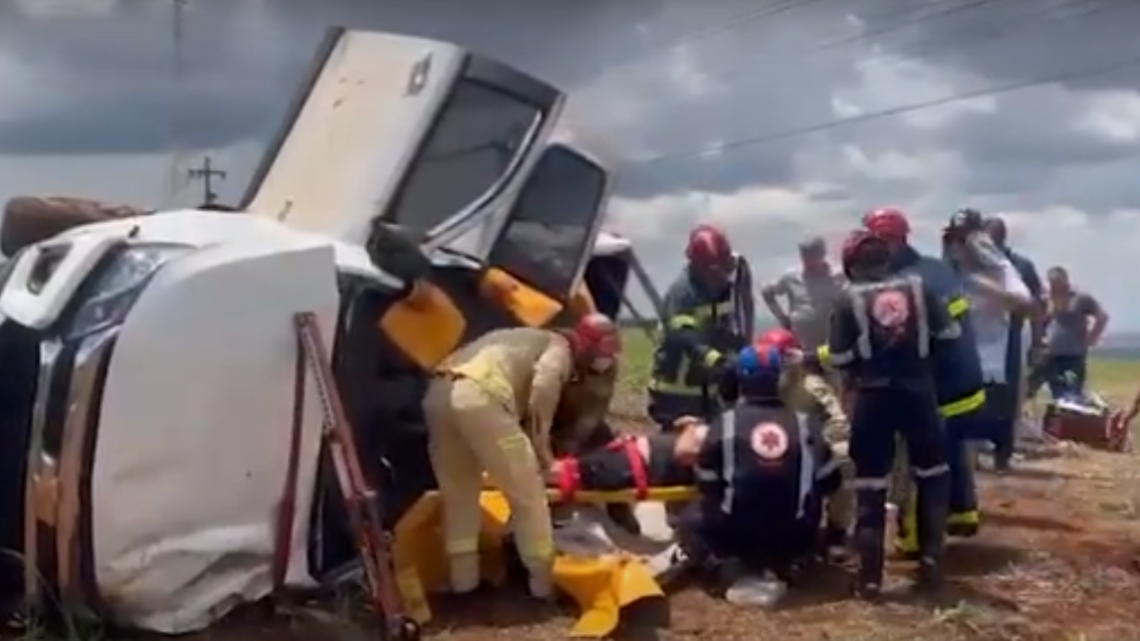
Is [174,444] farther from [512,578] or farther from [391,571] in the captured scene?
[512,578]

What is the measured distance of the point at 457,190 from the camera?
9023mm

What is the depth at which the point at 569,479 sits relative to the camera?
882 cm

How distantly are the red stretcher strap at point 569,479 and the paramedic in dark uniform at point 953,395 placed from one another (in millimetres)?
1563

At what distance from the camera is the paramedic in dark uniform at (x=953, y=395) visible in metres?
9.16

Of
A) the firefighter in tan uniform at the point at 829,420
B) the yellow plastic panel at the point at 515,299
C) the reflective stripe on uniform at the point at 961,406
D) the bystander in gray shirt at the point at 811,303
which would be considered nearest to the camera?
the firefighter in tan uniform at the point at 829,420

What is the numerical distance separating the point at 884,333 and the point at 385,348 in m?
2.13

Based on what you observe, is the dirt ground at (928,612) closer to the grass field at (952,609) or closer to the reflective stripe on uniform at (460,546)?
the grass field at (952,609)

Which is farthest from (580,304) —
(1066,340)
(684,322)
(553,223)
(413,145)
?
(1066,340)

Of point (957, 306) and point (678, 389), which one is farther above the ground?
point (957, 306)

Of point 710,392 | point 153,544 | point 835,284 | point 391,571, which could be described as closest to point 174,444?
point 153,544

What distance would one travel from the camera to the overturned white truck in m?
7.27

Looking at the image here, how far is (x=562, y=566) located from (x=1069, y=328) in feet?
29.9

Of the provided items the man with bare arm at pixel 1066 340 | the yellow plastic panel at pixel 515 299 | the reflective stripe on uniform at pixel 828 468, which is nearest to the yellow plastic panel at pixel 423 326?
the yellow plastic panel at pixel 515 299

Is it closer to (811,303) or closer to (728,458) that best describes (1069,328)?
(811,303)
